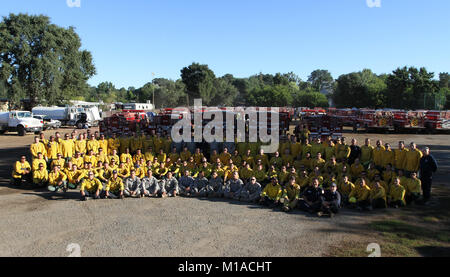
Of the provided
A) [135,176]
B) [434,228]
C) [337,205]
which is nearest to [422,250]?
[434,228]

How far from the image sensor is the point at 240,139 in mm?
14938

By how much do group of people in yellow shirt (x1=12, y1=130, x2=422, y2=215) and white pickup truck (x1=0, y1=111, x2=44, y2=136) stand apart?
1836 cm

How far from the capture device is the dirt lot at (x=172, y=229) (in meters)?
6.82

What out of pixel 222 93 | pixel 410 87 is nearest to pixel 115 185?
pixel 410 87

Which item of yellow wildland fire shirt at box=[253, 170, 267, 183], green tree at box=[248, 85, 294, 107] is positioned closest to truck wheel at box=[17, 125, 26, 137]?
yellow wildland fire shirt at box=[253, 170, 267, 183]

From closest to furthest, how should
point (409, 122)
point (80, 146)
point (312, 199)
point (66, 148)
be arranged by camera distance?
1. point (312, 199)
2. point (66, 148)
3. point (80, 146)
4. point (409, 122)

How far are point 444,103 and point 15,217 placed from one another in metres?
55.9

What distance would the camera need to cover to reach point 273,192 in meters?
10.2

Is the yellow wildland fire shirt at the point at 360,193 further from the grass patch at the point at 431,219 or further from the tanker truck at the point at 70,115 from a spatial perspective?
the tanker truck at the point at 70,115

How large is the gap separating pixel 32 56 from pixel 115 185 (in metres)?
40.7

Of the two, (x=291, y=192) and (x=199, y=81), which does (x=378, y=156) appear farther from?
(x=199, y=81)

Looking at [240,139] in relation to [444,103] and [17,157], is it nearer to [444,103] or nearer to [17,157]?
[17,157]

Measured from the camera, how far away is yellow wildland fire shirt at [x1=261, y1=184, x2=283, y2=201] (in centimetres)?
1013

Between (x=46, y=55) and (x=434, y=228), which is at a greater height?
(x=46, y=55)
